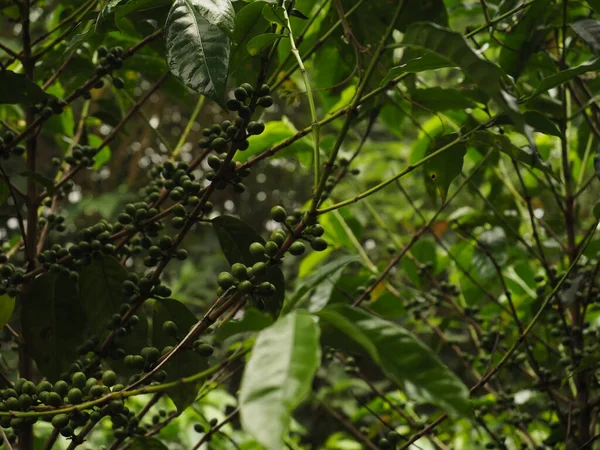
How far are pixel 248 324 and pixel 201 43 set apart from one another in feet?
0.96

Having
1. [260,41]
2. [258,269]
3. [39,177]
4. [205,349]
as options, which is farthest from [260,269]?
[39,177]

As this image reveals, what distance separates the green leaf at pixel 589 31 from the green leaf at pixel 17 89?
0.69 m

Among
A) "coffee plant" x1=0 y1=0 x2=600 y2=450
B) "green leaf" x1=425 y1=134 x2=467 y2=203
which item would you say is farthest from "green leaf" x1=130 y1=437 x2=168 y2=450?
"green leaf" x1=425 y1=134 x2=467 y2=203

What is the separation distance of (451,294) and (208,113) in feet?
12.5

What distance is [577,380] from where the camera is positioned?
996mm

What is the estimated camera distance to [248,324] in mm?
471

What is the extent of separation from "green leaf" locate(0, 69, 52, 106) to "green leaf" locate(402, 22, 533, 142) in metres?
0.50

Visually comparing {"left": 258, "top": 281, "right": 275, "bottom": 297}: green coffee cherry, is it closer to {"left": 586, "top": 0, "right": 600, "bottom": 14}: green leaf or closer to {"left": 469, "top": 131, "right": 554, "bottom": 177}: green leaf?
{"left": 469, "top": 131, "right": 554, "bottom": 177}: green leaf

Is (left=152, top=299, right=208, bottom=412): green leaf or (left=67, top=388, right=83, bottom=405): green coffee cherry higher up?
(left=67, top=388, right=83, bottom=405): green coffee cherry

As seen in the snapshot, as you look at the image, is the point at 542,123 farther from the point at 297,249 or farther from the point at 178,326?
the point at 178,326

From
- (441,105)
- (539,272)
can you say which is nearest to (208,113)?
(539,272)

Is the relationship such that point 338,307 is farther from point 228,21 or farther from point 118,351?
point 118,351

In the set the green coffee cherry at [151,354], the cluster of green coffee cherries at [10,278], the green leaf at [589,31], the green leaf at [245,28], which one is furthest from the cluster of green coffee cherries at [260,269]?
the green leaf at [589,31]

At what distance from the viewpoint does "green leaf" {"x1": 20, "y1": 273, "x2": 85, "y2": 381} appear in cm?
83
